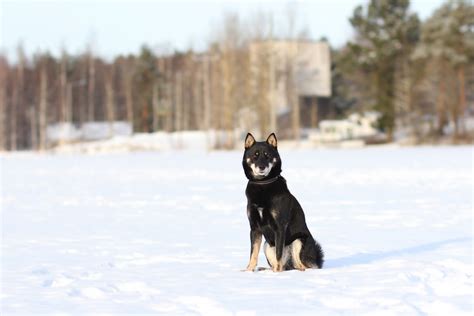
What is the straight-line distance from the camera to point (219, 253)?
8.25m

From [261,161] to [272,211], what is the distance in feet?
1.47

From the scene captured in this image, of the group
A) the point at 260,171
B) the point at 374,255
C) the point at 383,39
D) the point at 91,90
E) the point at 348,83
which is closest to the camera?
the point at 260,171

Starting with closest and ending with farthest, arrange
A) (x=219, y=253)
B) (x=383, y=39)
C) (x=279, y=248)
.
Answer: (x=279, y=248)
(x=219, y=253)
(x=383, y=39)

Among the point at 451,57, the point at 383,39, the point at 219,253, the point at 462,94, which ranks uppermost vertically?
the point at 383,39

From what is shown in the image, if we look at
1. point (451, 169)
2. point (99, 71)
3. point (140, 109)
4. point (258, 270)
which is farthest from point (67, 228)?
point (99, 71)

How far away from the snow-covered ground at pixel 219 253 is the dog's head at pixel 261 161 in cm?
91

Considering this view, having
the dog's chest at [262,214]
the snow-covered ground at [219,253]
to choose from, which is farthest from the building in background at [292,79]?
the dog's chest at [262,214]

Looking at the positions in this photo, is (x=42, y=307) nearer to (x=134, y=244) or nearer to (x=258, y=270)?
(x=258, y=270)

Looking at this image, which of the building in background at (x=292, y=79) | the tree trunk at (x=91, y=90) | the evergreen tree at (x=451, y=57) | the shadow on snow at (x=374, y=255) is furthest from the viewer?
the tree trunk at (x=91, y=90)

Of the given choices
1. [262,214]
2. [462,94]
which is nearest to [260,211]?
[262,214]

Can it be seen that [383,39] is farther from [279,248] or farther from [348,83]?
[279,248]

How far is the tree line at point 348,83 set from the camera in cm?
5291

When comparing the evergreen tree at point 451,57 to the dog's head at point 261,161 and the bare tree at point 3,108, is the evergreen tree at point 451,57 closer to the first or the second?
the bare tree at point 3,108

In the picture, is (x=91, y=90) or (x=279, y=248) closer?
(x=279, y=248)
